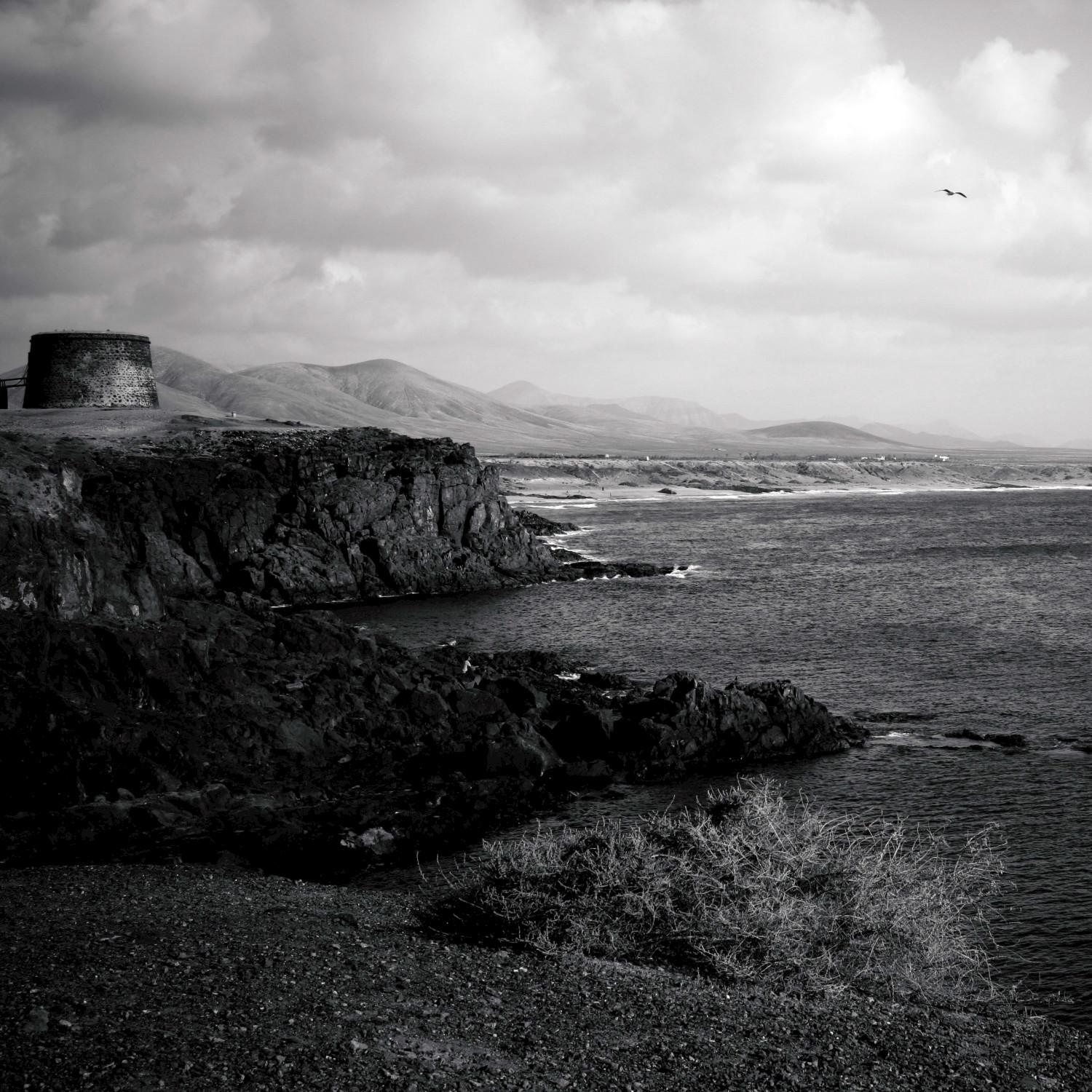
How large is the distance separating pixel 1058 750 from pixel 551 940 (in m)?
23.1

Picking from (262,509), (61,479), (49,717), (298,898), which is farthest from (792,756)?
(262,509)

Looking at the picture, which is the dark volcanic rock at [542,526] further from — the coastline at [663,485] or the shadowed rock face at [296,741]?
the shadowed rock face at [296,741]

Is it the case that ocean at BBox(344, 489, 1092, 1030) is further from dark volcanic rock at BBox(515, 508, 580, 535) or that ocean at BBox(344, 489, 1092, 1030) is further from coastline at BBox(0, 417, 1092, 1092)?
dark volcanic rock at BBox(515, 508, 580, 535)

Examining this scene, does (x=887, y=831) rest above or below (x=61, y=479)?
below

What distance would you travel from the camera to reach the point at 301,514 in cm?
6912

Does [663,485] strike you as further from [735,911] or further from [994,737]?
[735,911]

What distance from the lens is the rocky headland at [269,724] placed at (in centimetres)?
2634

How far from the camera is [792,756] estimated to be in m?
33.6

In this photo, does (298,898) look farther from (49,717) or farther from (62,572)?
(62,572)

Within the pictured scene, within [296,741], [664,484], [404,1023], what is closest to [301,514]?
[296,741]

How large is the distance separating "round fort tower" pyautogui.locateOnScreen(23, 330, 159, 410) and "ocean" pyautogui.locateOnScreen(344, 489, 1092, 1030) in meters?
39.9

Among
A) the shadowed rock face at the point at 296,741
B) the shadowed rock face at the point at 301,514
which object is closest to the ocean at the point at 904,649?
the shadowed rock face at the point at 296,741

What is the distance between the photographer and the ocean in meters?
26.4

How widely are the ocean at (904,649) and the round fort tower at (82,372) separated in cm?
3993
